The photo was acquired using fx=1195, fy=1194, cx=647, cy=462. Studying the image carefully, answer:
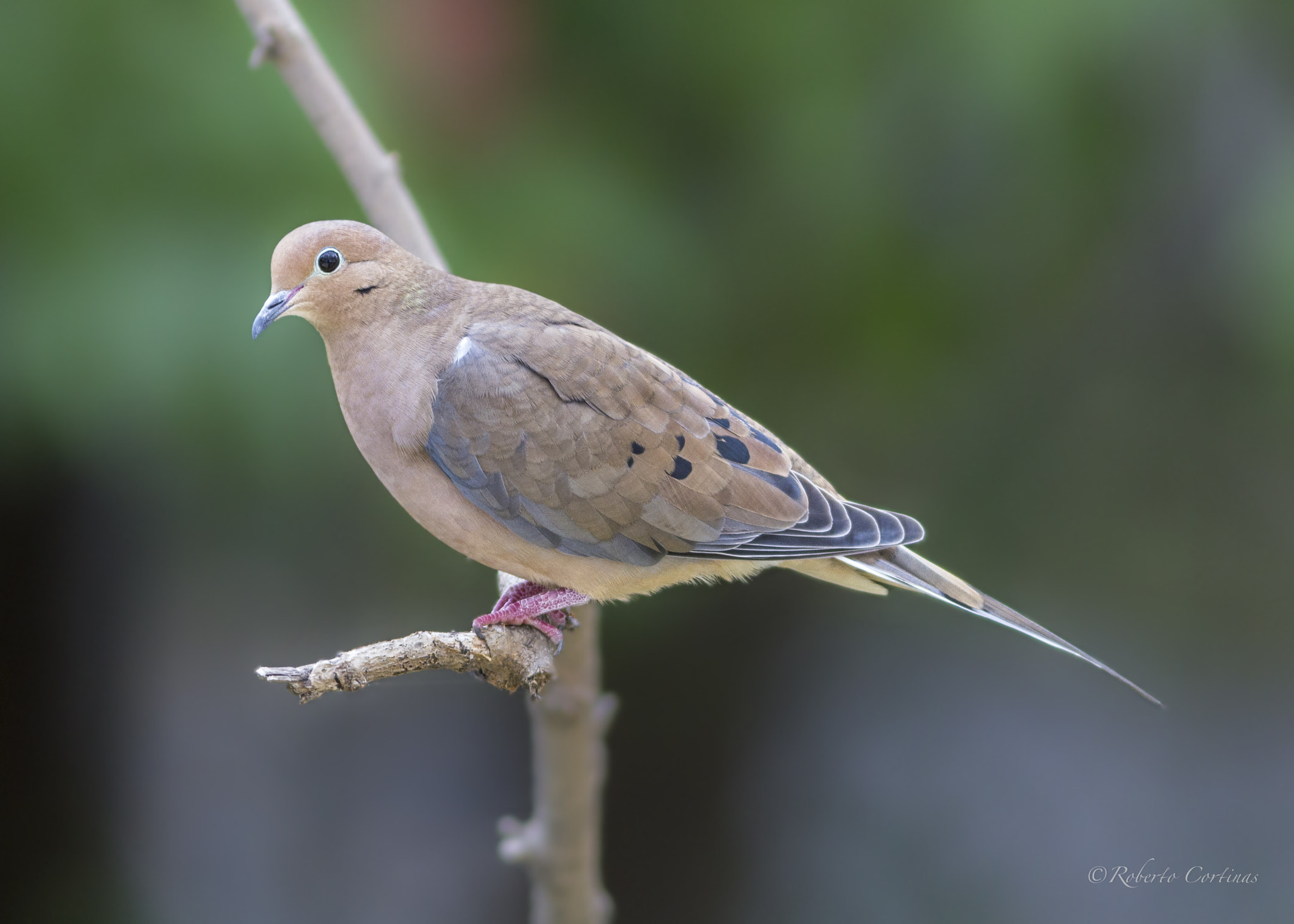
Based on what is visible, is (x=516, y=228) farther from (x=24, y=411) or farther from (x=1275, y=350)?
(x=1275, y=350)

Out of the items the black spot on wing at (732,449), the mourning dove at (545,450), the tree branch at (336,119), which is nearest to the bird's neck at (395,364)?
the mourning dove at (545,450)

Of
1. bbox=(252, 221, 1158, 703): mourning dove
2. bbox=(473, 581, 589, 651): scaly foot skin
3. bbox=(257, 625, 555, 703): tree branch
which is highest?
bbox=(252, 221, 1158, 703): mourning dove

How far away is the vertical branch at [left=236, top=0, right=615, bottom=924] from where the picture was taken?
213 cm

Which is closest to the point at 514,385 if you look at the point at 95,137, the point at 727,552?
the point at 727,552

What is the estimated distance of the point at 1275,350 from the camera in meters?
3.19

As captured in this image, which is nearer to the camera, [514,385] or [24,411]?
[514,385]

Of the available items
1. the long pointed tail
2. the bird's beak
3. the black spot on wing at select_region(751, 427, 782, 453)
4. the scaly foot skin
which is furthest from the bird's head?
the long pointed tail

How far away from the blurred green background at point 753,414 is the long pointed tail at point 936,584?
4.17 ft

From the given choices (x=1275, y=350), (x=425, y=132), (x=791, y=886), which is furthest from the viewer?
(x=791, y=886)

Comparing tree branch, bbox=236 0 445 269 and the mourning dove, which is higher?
tree branch, bbox=236 0 445 269

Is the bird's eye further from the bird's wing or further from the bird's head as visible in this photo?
the bird's wing

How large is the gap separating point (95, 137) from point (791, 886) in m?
2.73

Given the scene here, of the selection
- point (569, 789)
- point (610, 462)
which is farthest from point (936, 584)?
point (569, 789)

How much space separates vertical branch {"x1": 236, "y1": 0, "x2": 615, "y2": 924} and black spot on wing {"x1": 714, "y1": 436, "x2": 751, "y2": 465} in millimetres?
379
